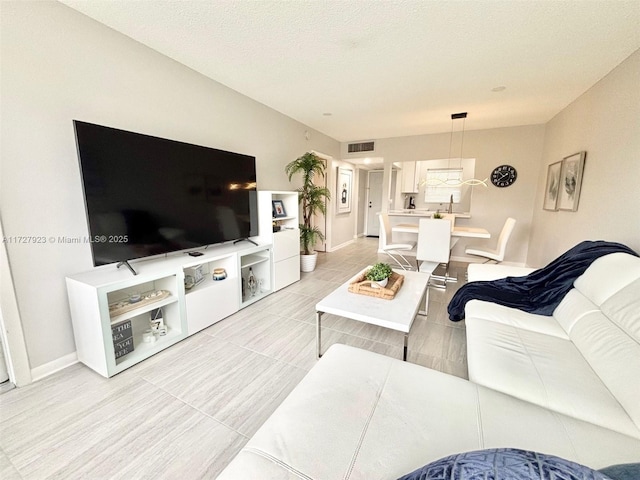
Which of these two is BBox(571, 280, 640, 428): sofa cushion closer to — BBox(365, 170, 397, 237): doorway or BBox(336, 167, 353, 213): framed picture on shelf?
BBox(336, 167, 353, 213): framed picture on shelf

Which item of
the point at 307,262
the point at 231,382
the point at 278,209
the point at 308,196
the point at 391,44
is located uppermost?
the point at 391,44

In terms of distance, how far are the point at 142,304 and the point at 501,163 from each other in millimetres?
5789

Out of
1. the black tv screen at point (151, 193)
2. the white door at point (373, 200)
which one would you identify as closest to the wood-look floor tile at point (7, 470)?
the black tv screen at point (151, 193)

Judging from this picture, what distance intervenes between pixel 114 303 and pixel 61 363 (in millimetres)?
516

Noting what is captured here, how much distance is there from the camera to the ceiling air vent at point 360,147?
19.3 feet

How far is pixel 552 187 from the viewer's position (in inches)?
152

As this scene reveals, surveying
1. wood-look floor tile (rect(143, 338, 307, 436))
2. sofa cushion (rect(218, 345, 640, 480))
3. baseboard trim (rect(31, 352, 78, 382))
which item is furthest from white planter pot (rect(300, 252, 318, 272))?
sofa cushion (rect(218, 345, 640, 480))

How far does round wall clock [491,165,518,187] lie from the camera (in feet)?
15.6

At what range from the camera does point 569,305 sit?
1813 millimetres

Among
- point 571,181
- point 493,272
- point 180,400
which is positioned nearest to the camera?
point 180,400

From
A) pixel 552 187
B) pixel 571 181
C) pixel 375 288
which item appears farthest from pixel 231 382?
pixel 552 187

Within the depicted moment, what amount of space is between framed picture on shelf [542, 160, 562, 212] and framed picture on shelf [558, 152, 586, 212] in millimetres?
122

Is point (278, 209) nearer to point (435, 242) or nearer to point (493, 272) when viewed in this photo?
point (435, 242)

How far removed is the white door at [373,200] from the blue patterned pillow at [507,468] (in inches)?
309
